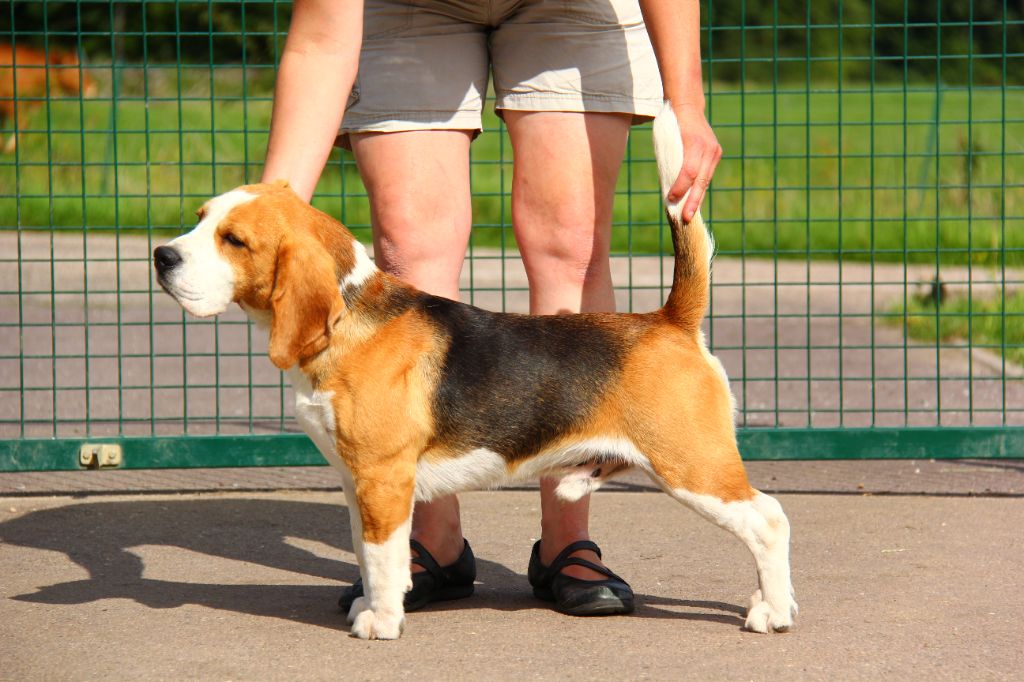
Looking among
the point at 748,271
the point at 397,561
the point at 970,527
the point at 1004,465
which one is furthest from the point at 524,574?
the point at 748,271

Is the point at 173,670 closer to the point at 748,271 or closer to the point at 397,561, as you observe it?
the point at 397,561

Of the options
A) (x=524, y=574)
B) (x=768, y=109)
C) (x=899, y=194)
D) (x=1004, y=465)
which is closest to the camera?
(x=524, y=574)

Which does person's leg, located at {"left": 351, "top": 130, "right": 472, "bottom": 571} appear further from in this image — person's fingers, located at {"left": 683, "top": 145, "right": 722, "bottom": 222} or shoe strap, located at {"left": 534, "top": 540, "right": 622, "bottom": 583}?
person's fingers, located at {"left": 683, "top": 145, "right": 722, "bottom": 222}

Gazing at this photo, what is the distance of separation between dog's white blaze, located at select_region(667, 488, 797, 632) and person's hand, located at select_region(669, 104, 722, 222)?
730 millimetres

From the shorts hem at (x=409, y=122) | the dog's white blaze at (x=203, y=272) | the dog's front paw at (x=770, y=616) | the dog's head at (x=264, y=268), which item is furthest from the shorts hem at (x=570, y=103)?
the dog's front paw at (x=770, y=616)

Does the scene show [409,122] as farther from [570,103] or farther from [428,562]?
[428,562]

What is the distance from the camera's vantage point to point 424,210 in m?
3.75

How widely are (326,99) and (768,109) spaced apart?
22893 millimetres

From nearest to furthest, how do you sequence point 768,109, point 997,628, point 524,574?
point 997,628, point 524,574, point 768,109

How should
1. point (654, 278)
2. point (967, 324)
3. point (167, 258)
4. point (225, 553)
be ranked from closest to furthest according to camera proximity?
point (167, 258) → point (225, 553) → point (967, 324) → point (654, 278)

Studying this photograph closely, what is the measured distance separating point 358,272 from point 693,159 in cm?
89

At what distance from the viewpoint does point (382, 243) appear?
380 cm

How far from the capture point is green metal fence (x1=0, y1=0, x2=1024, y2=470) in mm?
5297

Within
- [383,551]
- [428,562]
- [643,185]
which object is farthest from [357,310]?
[643,185]
